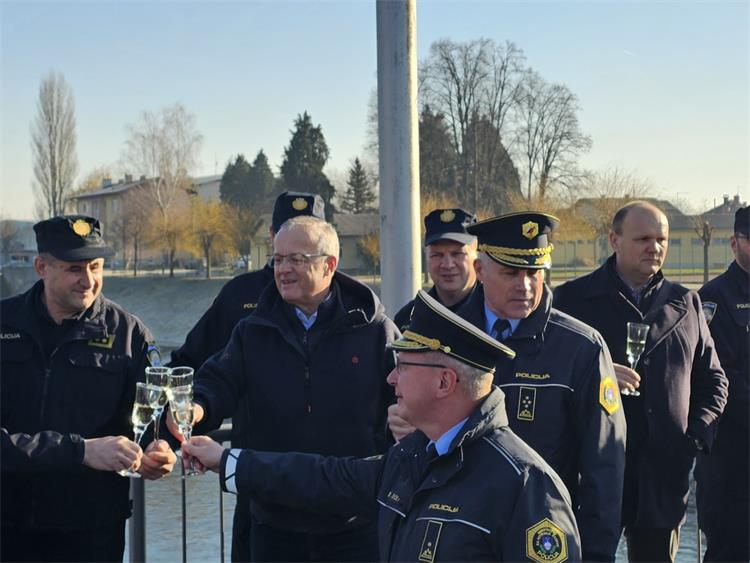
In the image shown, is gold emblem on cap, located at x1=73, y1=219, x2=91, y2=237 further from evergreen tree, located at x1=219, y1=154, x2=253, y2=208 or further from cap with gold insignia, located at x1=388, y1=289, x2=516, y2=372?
evergreen tree, located at x1=219, y1=154, x2=253, y2=208

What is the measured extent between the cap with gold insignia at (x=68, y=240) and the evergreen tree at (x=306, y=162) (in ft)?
221

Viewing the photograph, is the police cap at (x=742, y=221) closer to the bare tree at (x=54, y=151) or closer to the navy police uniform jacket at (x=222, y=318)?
the navy police uniform jacket at (x=222, y=318)

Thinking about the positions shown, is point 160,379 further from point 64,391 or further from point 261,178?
point 261,178

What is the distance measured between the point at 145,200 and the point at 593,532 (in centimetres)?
7105

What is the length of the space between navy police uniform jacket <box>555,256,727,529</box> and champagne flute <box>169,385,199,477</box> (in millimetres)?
2490

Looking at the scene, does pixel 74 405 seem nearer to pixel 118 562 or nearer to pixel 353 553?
pixel 118 562

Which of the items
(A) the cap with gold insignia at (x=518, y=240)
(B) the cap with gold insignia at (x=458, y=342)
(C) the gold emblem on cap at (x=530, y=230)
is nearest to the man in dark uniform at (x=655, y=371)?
(A) the cap with gold insignia at (x=518, y=240)

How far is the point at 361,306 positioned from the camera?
4477 mm

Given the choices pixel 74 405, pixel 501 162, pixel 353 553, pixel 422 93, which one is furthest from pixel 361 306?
pixel 501 162

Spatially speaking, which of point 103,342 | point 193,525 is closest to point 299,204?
point 103,342

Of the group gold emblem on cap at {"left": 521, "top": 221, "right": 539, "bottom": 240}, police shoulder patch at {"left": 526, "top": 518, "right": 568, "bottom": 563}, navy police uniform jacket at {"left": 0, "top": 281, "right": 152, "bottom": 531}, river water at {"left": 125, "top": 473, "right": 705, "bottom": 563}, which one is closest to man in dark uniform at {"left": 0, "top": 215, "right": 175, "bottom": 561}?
navy police uniform jacket at {"left": 0, "top": 281, "right": 152, "bottom": 531}

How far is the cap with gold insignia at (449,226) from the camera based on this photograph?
583 centimetres

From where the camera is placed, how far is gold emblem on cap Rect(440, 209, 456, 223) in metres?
5.95

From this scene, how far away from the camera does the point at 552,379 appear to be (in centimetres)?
391
